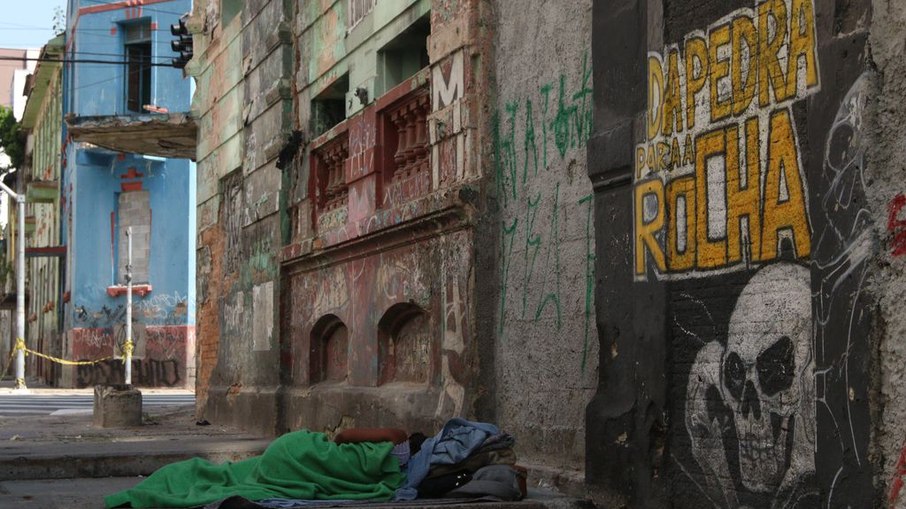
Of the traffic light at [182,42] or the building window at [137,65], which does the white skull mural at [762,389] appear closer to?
the traffic light at [182,42]

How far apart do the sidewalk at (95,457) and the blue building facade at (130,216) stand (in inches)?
645

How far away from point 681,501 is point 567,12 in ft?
11.0

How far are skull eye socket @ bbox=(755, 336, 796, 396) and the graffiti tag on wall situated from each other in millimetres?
430

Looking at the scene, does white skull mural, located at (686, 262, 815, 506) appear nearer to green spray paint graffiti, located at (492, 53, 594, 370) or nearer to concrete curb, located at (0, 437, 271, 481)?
green spray paint graffiti, located at (492, 53, 594, 370)

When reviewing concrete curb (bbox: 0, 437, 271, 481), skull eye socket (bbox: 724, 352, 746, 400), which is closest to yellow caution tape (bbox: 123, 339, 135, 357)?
concrete curb (bbox: 0, 437, 271, 481)

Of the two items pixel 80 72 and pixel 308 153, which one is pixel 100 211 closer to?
pixel 80 72

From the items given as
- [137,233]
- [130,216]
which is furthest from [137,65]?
[137,233]

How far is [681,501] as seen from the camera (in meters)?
6.68

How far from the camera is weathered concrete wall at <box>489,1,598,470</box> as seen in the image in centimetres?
802

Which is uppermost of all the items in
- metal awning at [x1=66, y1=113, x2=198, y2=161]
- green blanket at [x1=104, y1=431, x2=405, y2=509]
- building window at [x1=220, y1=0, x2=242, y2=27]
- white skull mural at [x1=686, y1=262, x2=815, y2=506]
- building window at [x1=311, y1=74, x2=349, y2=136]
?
building window at [x1=220, y1=0, x2=242, y2=27]

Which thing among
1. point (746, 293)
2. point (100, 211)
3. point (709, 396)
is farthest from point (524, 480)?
point (100, 211)

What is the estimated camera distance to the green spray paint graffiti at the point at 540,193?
8086 millimetres

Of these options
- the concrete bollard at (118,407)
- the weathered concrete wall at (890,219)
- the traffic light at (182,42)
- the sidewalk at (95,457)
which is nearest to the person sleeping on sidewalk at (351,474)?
the sidewalk at (95,457)

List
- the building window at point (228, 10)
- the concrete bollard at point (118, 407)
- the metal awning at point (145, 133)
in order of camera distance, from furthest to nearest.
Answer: the metal awning at point (145, 133), the building window at point (228, 10), the concrete bollard at point (118, 407)
